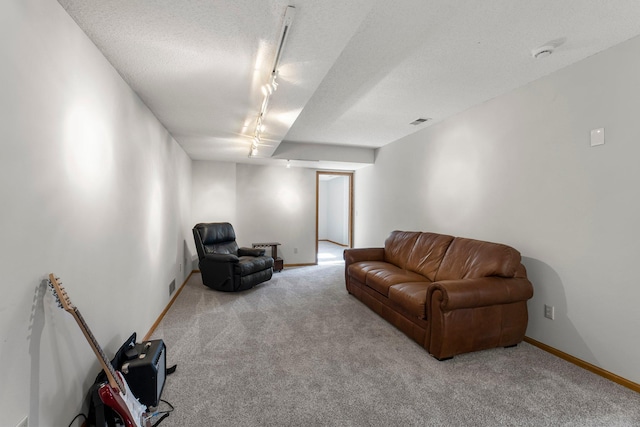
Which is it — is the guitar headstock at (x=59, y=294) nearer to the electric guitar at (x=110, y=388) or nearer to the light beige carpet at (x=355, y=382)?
the electric guitar at (x=110, y=388)

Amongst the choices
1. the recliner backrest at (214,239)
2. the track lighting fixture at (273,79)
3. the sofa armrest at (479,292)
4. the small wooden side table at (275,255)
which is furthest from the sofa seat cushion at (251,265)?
the sofa armrest at (479,292)

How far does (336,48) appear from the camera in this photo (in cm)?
173

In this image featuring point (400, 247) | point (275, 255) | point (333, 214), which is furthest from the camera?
point (333, 214)

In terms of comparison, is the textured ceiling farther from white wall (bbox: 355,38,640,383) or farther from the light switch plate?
the light switch plate

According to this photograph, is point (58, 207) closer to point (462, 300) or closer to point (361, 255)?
point (462, 300)

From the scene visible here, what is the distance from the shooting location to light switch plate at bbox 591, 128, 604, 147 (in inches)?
84.8

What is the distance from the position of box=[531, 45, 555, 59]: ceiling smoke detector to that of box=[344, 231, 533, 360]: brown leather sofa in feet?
5.32

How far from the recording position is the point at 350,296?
3992mm

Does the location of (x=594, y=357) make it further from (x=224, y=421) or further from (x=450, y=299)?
(x=224, y=421)

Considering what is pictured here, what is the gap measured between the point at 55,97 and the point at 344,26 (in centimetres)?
152

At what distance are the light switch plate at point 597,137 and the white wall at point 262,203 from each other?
15.2 ft

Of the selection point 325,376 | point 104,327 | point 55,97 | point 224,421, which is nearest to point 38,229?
point 55,97

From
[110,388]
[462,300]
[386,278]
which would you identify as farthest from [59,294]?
[386,278]

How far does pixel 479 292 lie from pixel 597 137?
1.55m
